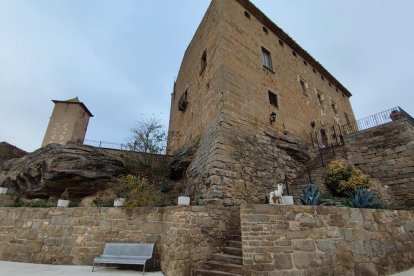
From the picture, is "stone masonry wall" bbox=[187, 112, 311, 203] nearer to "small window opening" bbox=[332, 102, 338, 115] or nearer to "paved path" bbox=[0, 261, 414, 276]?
"paved path" bbox=[0, 261, 414, 276]

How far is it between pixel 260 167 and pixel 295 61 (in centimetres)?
939

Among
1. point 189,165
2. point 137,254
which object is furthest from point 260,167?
point 137,254

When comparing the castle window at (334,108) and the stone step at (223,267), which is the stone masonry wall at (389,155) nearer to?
the stone step at (223,267)

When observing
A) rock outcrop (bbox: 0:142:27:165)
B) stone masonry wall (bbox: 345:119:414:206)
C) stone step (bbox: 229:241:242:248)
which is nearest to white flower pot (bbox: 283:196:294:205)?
stone step (bbox: 229:241:242:248)

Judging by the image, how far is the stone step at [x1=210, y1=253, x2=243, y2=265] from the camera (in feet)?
14.9

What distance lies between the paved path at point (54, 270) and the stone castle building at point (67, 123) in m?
12.4

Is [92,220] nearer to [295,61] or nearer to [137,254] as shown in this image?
[137,254]

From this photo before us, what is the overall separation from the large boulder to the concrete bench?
4.28 m

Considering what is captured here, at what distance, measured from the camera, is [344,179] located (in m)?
7.62

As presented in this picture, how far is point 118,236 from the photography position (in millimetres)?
5488

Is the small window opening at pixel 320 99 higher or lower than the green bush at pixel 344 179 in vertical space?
higher

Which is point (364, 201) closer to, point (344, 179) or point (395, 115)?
point (344, 179)

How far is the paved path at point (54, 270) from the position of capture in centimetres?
446

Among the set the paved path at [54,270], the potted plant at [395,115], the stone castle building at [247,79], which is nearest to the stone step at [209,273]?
the paved path at [54,270]
